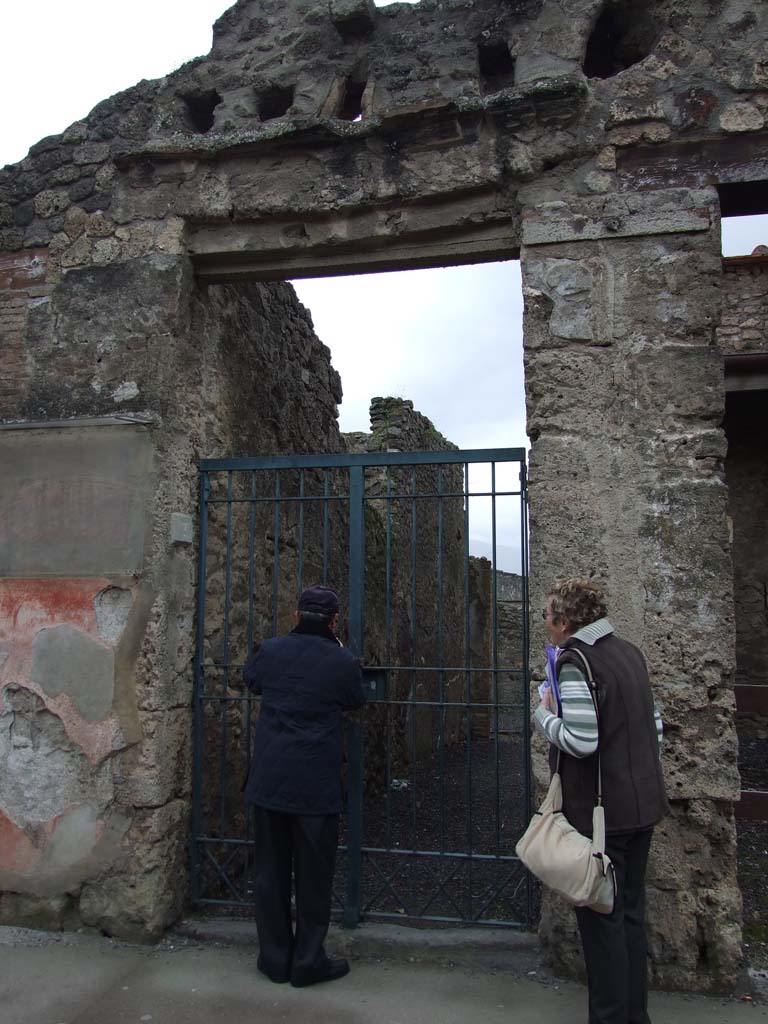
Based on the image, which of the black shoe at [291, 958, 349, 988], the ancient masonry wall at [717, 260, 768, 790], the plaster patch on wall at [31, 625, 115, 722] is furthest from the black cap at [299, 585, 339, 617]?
the ancient masonry wall at [717, 260, 768, 790]

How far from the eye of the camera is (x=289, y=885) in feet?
10.3

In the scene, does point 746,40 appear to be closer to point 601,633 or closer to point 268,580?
point 601,633

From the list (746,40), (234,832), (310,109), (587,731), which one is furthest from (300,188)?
(234,832)

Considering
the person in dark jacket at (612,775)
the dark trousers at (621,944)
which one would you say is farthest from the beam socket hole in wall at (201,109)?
the dark trousers at (621,944)

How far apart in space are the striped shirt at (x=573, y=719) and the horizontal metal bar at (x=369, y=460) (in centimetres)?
133

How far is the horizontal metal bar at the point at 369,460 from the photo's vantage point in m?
3.60

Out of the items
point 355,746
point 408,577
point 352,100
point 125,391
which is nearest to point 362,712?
point 355,746

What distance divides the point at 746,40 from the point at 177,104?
2.71 metres

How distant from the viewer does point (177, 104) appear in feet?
13.4

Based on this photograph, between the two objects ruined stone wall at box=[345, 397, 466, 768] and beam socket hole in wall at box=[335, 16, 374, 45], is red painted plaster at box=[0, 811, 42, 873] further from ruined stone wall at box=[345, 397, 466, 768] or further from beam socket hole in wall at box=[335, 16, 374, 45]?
beam socket hole in wall at box=[335, 16, 374, 45]

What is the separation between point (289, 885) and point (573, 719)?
1448 millimetres

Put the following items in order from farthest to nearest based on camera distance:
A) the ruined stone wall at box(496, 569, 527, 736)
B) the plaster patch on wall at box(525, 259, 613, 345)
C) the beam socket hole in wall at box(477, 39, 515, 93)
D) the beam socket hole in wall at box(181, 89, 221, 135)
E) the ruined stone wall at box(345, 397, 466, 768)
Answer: the ruined stone wall at box(496, 569, 527, 736) < the ruined stone wall at box(345, 397, 466, 768) < the beam socket hole in wall at box(181, 89, 221, 135) < the beam socket hole in wall at box(477, 39, 515, 93) < the plaster patch on wall at box(525, 259, 613, 345)

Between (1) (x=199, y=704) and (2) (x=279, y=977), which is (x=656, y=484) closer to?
(1) (x=199, y=704)

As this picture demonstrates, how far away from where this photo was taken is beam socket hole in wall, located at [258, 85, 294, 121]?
13.1ft
